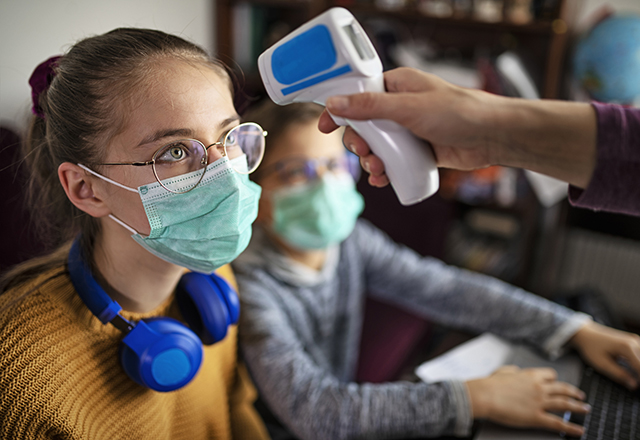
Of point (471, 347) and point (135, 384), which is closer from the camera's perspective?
point (135, 384)

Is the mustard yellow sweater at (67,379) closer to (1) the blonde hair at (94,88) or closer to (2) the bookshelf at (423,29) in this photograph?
(1) the blonde hair at (94,88)

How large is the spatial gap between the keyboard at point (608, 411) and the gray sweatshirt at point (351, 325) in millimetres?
120

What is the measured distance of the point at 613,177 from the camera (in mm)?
669

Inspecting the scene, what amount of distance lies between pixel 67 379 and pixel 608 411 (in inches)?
38.8

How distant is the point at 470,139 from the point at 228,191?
38 centimetres

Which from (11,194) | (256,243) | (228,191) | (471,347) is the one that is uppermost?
(228,191)

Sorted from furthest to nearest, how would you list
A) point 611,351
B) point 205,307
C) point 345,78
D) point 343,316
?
point 343,316 → point 611,351 → point 205,307 → point 345,78

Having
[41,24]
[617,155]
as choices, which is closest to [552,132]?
[617,155]

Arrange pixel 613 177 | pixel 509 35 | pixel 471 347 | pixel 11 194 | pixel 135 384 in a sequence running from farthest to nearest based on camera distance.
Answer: pixel 509 35 < pixel 11 194 < pixel 471 347 < pixel 135 384 < pixel 613 177

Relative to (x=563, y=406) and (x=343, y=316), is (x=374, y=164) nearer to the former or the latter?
(x=563, y=406)

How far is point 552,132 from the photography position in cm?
66

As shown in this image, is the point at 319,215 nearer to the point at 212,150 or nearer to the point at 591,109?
the point at 212,150

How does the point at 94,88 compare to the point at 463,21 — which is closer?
the point at 94,88

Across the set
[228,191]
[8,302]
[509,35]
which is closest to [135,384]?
[8,302]
